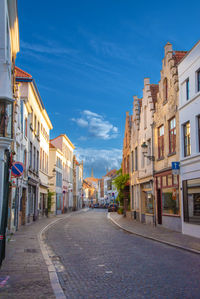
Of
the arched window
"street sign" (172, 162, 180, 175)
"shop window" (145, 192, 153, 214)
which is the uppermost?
the arched window

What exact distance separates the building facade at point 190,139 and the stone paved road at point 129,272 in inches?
179

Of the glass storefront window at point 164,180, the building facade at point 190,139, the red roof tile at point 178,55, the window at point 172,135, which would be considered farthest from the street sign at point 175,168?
the red roof tile at point 178,55

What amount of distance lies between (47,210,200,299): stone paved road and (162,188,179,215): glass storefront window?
6.78m

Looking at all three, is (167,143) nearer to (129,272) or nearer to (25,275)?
(129,272)

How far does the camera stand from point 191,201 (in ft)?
56.9

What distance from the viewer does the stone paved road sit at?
260 inches

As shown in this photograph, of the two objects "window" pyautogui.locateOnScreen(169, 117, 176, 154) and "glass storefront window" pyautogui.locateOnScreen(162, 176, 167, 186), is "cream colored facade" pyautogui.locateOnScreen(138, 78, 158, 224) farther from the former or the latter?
"window" pyautogui.locateOnScreen(169, 117, 176, 154)

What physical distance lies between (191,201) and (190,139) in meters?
3.12

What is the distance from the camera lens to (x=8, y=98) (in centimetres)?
948

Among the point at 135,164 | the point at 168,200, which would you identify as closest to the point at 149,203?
the point at 168,200

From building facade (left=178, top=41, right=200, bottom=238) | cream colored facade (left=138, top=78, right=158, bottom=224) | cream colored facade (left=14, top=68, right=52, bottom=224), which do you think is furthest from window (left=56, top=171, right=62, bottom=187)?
building facade (left=178, top=41, right=200, bottom=238)

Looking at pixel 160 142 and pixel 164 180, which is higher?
pixel 160 142

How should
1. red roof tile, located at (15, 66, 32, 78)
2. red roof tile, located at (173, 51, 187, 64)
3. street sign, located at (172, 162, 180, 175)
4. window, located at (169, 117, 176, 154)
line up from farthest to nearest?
red roof tile, located at (15, 66, 32, 78), red roof tile, located at (173, 51, 187, 64), window, located at (169, 117, 176, 154), street sign, located at (172, 162, 180, 175)

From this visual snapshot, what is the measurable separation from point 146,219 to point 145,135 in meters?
6.58
